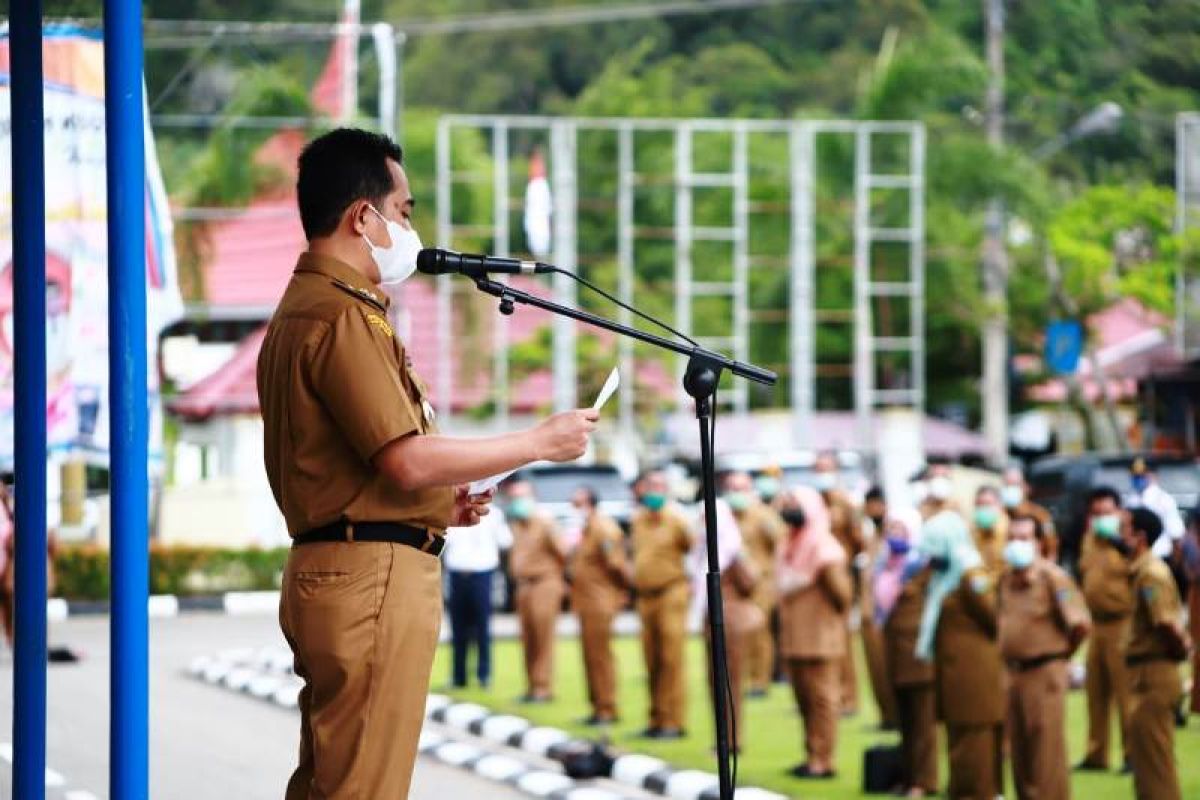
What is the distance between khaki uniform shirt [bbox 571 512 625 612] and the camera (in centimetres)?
1756

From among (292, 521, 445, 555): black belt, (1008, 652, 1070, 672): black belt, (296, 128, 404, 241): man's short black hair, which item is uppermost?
(296, 128, 404, 241): man's short black hair

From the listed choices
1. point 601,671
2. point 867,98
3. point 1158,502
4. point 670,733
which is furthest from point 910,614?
point 867,98

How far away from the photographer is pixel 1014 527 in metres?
13.3

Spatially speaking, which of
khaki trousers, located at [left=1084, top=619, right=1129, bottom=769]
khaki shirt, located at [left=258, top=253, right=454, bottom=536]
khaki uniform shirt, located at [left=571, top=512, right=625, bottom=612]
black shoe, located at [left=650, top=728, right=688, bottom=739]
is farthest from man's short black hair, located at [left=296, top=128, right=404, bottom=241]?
khaki uniform shirt, located at [left=571, top=512, right=625, bottom=612]

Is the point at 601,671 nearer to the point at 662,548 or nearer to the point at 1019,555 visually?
the point at 662,548

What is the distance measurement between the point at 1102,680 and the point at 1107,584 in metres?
0.60

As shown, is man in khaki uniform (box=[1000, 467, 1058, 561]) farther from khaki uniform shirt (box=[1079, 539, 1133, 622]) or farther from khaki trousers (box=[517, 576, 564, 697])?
khaki trousers (box=[517, 576, 564, 697])

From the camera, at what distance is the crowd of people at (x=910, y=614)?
12.3 m

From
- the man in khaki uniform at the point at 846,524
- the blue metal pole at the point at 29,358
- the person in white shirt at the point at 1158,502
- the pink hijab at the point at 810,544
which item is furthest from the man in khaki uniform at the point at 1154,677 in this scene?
the person in white shirt at the point at 1158,502

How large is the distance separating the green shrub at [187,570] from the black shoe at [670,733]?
481 inches

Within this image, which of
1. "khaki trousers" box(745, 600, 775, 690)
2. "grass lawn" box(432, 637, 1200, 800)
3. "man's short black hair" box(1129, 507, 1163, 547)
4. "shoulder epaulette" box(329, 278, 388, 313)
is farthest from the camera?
"khaki trousers" box(745, 600, 775, 690)

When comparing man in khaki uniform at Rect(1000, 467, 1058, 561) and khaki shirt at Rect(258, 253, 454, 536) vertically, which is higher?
khaki shirt at Rect(258, 253, 454, 536)

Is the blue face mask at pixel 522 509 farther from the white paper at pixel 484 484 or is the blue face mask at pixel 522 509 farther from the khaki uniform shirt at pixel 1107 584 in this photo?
the white paper at pixel 484 484

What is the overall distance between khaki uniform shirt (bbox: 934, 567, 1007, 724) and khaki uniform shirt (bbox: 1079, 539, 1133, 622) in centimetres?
211
